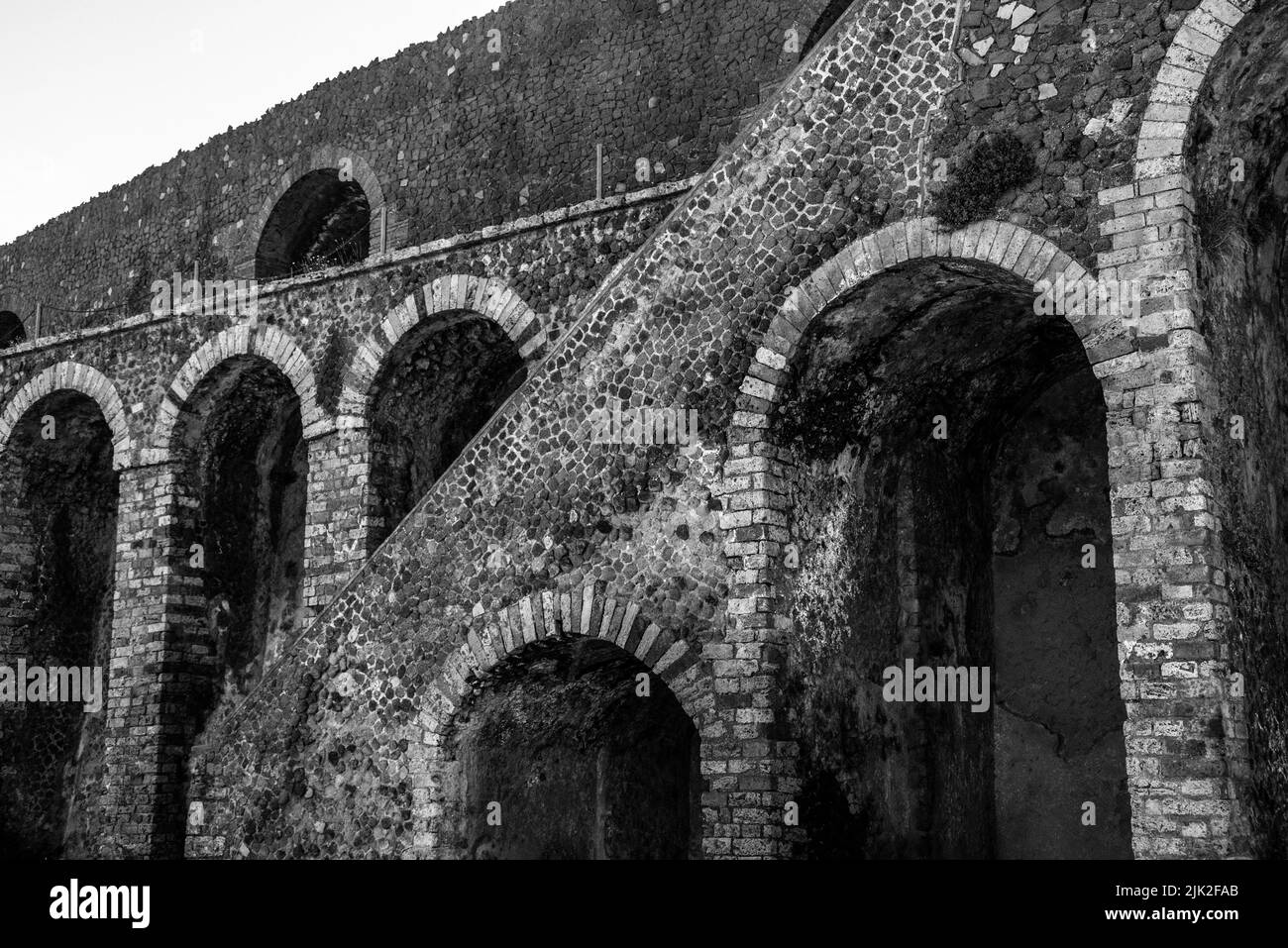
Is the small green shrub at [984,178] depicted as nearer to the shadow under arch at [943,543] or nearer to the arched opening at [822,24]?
the shadow under arch at [943,543]

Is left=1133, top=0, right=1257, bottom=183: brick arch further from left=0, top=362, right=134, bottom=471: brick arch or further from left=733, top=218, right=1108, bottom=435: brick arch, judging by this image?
left=0, top=362, right=134, bottom=471: brick arch

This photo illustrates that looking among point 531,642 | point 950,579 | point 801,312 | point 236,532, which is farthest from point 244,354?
point 950,579

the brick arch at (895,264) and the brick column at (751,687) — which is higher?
the brick arch at (895,264)

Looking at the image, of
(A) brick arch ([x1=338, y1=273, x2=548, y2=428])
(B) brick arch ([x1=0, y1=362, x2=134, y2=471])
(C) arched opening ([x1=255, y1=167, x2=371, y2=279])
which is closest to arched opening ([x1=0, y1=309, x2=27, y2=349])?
(C) arched opening ([x1=255, y1=167, x2=371, y2=279])

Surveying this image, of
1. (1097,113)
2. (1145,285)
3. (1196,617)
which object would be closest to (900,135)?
(1097,113)

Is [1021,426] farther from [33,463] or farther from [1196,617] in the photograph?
[33,463]

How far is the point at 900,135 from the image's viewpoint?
10.5 metres

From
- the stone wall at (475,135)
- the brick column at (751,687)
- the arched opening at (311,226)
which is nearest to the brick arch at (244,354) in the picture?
the stone wall at (475,135)

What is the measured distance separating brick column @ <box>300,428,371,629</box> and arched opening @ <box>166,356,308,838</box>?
148 cm

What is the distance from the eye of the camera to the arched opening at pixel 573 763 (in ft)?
38.9

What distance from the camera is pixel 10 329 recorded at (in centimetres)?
2606

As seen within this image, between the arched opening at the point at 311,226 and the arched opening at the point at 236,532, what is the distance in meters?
3.86

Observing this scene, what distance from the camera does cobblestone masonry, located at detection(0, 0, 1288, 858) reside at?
29.9 ft

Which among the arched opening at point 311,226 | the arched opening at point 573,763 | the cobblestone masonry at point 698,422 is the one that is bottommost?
the arched opening at point 573,763
